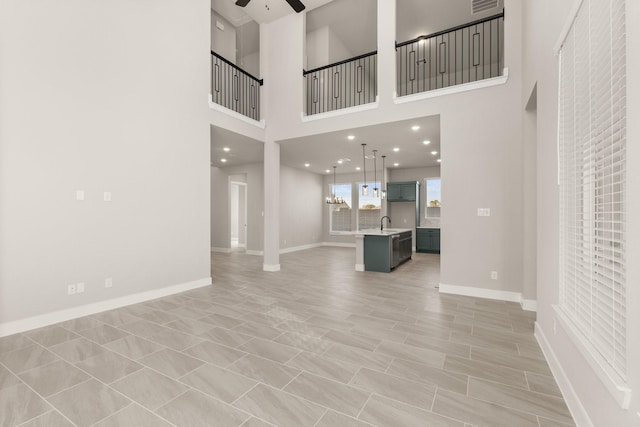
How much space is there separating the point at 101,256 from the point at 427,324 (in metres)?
4.02

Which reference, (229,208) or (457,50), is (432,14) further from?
(229,208)

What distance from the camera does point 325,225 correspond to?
11477 mm

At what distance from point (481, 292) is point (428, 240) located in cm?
510

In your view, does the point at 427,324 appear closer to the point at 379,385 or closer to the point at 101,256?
the point at 379,385

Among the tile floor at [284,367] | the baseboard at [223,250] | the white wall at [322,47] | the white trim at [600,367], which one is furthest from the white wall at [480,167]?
the baseboard at [223,250]

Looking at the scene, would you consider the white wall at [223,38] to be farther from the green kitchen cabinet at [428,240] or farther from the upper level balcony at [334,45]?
the green kitchen cabinet at [428,240]

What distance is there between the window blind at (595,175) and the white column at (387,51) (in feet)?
10.2

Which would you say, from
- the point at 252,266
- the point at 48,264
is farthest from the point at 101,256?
the point at 252,266

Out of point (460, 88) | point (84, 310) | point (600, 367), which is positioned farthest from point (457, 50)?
point (84, 310)

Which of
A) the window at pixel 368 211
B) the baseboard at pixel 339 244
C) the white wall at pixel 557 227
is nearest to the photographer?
the white wall at pixel 557 227

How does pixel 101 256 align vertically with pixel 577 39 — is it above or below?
below

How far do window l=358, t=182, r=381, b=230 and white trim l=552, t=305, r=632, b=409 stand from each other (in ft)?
29.0

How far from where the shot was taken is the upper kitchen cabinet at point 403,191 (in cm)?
931

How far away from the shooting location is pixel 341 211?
1132 cm
